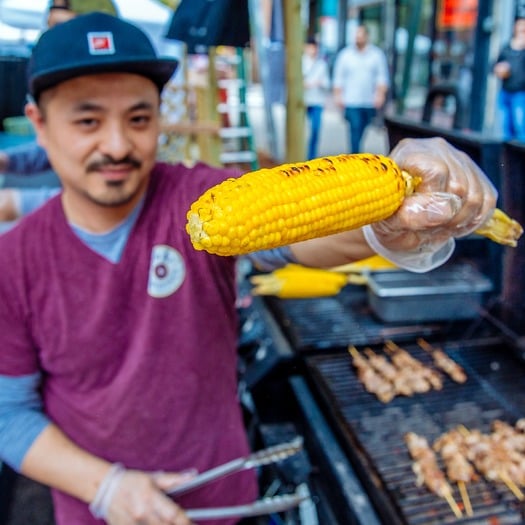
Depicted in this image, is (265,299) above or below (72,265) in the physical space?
below

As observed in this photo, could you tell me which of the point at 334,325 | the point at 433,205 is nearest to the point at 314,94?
the point at 334,325

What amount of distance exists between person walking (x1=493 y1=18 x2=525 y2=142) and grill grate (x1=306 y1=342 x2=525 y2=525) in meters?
4.09

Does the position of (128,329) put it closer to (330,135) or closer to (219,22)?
(219,22)

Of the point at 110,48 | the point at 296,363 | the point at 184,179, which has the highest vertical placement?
the point at 110,48

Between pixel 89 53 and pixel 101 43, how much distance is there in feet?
0.19

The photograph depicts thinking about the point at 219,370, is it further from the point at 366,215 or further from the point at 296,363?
the point at 296,363

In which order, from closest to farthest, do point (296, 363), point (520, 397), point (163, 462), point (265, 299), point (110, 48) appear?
point (110, 48) < point (163, 462) < point (520, 397) < point (296, 363) < point (265, 299)

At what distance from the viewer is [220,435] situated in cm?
193

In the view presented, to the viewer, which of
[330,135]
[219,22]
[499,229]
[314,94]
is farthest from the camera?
[330,135]

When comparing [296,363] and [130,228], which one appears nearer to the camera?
[130,228]

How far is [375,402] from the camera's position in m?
2.82

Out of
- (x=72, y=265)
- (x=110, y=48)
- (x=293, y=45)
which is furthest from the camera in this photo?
(x=293, y=45)

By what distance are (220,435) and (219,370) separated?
25cm

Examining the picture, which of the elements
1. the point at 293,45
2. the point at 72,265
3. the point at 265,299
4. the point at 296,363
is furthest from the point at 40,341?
the point at 293,45
